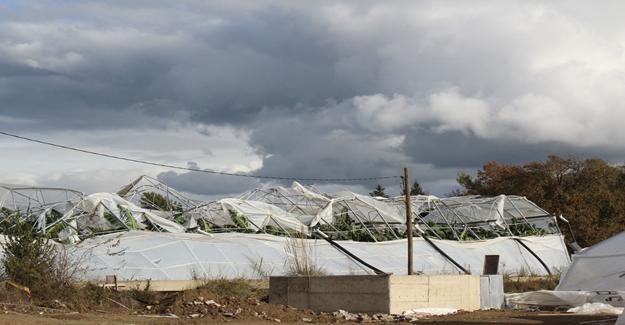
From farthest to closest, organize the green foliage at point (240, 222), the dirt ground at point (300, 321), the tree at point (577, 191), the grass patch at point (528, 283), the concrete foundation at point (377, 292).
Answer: the tree at point (577, 191) < the green foliage at point (240, 222) < the grass patch at point (528, 283) < the concrete foundation at point (377, 292) < the dirt ground at point (300, 321)

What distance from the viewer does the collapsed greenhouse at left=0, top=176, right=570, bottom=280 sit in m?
33.0

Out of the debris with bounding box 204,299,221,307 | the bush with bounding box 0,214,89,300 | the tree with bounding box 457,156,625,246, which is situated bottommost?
the debris with bounding box 204,299,221,307

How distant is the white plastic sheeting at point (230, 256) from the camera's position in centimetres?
3166

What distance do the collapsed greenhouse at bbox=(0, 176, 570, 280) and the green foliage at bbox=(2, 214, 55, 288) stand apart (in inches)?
148

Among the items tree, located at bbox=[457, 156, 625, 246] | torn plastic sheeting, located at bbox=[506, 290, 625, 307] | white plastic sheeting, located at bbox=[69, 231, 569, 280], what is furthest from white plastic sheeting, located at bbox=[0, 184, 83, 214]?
tree, located at bbox=[457, 156, 625, 246]

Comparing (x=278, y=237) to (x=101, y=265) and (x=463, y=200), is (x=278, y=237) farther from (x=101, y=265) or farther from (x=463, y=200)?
(x=463, y=200)

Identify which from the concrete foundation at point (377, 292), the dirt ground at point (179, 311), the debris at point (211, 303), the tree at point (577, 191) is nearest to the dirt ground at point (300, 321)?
the dirt ground at point (179, 311)

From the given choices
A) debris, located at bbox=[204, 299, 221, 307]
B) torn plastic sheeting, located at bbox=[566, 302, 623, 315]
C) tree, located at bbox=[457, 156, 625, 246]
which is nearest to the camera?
debris, located at bbox=[204, 299, 221, 307]

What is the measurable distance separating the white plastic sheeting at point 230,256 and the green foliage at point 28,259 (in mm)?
4566

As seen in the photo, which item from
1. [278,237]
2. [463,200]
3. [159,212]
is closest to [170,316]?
[278,237]

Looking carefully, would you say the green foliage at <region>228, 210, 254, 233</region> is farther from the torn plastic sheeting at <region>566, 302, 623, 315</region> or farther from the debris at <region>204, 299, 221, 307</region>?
the torn plastic sheeting at <region>566, 302, 623, 315</region>

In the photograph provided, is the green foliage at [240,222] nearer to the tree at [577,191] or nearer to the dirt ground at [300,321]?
the dirt ground at [300,321]

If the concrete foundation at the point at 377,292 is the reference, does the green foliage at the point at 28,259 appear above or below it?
above

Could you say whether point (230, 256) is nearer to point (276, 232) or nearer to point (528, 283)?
point (276, 232)
